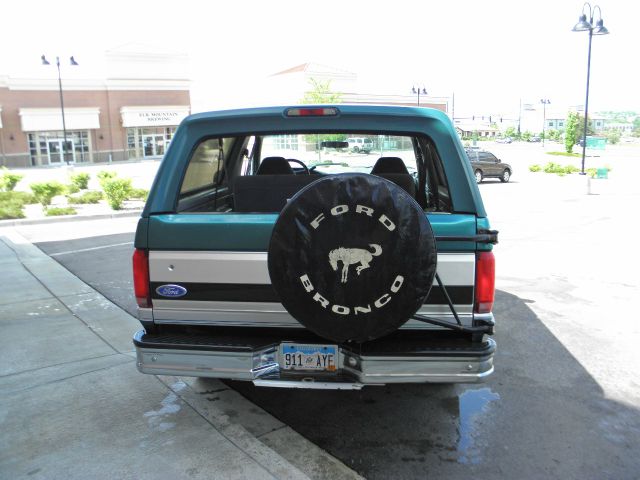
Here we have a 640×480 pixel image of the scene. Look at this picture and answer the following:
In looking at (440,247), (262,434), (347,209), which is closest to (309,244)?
(347,209)

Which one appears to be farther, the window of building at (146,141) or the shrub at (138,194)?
the window of building at (146,141)

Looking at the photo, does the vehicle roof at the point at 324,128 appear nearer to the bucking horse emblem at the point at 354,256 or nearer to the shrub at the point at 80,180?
the bucking horse emblem at the point at 354,256

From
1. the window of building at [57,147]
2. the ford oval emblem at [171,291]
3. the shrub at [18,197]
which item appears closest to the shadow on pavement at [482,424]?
the ford oval emblem at [171,291]

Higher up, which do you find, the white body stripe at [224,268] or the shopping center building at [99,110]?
the shopping center building at [99,110]

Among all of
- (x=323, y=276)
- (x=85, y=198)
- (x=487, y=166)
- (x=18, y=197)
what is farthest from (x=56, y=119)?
(x=323, y=276)

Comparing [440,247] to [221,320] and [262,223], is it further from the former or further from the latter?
[221,320]

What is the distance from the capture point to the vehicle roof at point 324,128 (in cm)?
336

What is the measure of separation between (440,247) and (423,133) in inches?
29.6

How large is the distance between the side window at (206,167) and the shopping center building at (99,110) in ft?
154

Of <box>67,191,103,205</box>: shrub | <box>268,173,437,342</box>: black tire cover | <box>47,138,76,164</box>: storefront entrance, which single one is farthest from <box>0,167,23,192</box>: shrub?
<box>47,138,76,164</box>: storefront entrance

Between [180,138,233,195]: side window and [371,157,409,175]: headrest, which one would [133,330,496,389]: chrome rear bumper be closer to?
[180,138,233,195]: side window

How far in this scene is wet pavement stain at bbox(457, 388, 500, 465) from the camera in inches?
139

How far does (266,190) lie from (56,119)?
173 ft

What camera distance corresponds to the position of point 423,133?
3428 millimetres
